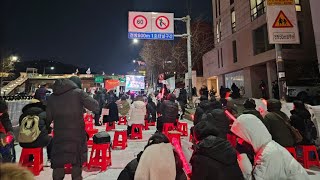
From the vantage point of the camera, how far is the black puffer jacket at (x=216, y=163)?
93.9 inches

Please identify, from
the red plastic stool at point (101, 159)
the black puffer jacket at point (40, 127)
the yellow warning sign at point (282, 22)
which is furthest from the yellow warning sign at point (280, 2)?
the black puffer jacket at point (40, 127)

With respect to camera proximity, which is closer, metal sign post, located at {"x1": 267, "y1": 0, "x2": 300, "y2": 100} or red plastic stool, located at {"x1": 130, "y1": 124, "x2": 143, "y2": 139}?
metal sign post, located at {"x1": 267, "y1": 0, "x2": 300, "y2": 100}

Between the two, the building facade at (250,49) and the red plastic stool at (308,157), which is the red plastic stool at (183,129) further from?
the building facade at (250,49)

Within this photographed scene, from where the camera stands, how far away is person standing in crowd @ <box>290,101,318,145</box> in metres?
5.05

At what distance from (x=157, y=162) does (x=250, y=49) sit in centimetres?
2039

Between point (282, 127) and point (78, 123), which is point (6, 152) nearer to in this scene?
point (78, 123)

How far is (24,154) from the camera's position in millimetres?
4797

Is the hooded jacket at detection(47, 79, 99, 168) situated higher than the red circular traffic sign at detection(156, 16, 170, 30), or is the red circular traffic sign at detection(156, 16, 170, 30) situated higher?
the red circular traffic sign at detection(156, 16, 170, 30)

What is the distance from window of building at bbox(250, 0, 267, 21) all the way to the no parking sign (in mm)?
9112

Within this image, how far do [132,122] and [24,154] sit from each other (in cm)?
411

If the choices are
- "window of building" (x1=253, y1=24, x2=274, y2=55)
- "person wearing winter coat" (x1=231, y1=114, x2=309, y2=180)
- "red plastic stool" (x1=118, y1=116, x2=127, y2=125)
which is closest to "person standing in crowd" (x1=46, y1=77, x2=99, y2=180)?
"person wearing winter coat" (x1=231, y1=114, x2=309, y2=180)

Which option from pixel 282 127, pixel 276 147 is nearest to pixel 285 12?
pixel 282 127

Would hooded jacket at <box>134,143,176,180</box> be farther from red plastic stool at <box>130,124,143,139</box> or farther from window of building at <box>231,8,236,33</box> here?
window of building at <box>231,8,236,33</box>

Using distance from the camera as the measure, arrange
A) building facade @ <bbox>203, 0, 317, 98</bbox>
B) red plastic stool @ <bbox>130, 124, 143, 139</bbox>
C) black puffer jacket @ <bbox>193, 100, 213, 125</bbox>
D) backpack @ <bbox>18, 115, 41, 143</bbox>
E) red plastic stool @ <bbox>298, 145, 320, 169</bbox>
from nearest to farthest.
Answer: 1. backpack @ <bbox>18, 115, 41, 143</bbox>
2. red plastic stool @ <bbox>298, 145, 320, 169</bbox>
3. black puffer jacket @ <bbox>193, 100, 213, 125</bbox>
4. red plastic stool @ <bbox>130, 124, 143, 139</bbox>
5. building facade @ <bbox>203, 0, 317, 98</bbox>
